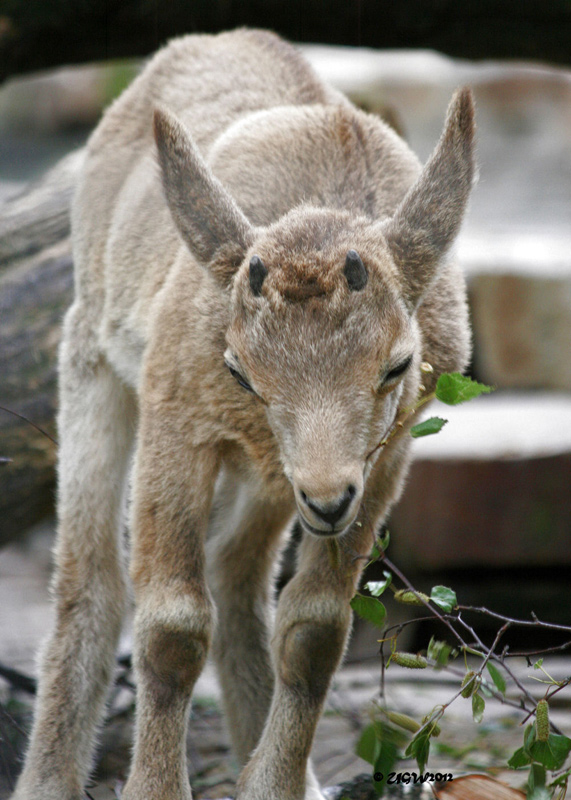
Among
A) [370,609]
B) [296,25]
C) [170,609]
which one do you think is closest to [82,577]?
[170,609]

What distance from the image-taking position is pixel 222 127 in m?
6.02

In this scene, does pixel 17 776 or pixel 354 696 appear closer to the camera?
pixel 17 776

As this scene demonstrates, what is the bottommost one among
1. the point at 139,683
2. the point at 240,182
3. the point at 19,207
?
the point at 139,683

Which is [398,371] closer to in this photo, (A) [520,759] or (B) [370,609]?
(B) [370,609]

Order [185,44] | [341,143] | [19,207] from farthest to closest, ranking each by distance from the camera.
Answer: [19,207]
[185,44]
[341,143]

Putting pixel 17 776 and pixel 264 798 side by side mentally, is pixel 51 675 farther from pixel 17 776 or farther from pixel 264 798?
pixel 264 798

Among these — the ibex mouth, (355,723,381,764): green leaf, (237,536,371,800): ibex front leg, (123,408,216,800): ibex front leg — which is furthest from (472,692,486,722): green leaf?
(123,408,216,800): ibex front leg

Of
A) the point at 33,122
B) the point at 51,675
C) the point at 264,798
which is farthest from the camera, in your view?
the point at 33,122

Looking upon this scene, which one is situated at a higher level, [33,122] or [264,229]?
[264,229]

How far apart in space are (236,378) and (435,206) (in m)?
1.12

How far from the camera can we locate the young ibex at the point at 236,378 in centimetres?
407

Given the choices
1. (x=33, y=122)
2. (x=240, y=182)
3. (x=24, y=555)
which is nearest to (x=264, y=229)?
(x=240, y=182)

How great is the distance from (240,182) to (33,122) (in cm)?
2336

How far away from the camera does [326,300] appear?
4.05 meters
